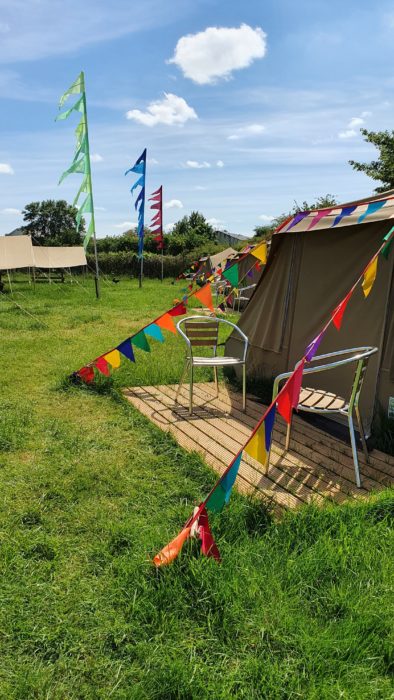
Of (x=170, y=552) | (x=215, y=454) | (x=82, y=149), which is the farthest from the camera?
(x=82, y=149)

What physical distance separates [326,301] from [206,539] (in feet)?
9.04

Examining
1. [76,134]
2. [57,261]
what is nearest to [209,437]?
[76,134]

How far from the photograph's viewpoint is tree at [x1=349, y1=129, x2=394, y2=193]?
65.1 ft

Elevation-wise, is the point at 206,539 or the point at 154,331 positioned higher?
the point at 154,331

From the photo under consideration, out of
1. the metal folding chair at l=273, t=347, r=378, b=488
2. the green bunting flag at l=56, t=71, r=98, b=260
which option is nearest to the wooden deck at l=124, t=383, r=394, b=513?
the metal folding chair at l=273, t=347, r=378, b=488

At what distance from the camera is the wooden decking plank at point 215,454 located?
276 centimetres

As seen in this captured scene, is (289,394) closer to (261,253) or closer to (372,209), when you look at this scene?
(372,209)

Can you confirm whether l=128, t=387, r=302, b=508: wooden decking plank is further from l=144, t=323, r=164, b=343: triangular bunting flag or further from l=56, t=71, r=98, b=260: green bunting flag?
l=56, t=71, r=98, b=260: green bunting flag

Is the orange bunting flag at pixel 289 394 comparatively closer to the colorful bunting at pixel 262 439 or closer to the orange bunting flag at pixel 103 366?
the colorful bunting at pixel 262 439

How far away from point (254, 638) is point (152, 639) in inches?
15.4

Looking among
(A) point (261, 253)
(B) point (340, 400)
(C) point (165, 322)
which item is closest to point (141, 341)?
(C) point (165, 322)

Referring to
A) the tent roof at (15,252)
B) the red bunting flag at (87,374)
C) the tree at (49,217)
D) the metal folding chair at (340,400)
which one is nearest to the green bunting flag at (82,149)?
the tent roof at (15,252)

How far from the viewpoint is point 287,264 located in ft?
15.3

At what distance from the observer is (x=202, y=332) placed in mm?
A: 4738
